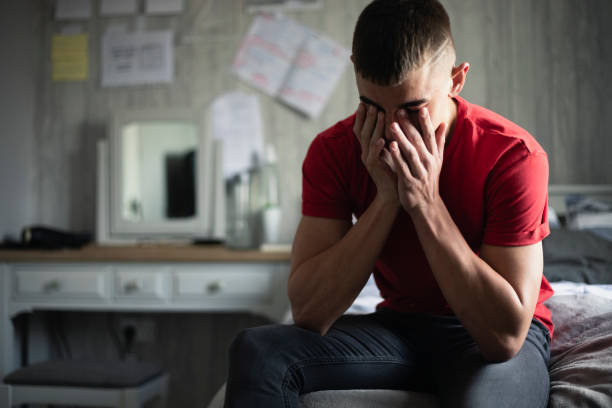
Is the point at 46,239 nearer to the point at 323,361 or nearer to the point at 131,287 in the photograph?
the point at 131,287

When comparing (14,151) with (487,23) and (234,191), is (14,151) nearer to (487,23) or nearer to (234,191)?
(234,191)

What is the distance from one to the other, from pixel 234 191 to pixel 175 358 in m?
0.75

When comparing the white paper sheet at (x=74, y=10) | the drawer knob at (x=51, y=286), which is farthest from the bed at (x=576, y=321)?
the white paper sheet at (x=74, y=10)

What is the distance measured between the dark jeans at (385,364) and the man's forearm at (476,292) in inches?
1.6

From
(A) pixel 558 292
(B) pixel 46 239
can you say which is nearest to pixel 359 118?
(A) pixel 558 292

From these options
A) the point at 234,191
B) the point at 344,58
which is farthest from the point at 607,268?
the point at 234,191

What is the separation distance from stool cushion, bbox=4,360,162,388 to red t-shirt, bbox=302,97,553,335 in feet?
2.78

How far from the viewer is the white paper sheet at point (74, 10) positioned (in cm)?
219

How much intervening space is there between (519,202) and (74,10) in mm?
2130

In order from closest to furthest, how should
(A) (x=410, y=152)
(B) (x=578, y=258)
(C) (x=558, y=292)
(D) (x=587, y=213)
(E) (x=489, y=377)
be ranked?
1. (E) (x=489, y=377)
2. (A) (x=410, y=152)
3. (C) (x=558, y=292)
4. (B) (x=578, y=258)
5. (D) (x=587, y=213)

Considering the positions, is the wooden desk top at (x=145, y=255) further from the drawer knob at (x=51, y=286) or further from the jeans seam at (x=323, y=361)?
the jeans seam at (x=323, y=361)

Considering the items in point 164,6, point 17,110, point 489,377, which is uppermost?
point 164,6

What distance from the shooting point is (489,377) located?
0.69 m

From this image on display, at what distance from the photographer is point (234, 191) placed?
2.09 meters
